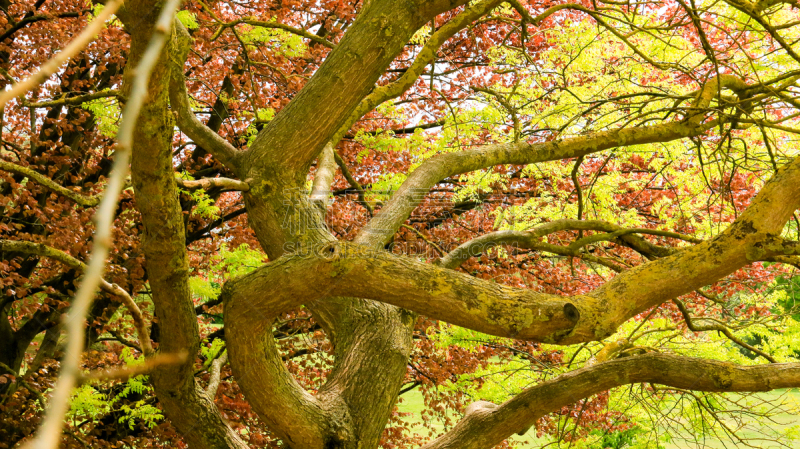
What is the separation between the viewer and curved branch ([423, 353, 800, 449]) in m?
3.48

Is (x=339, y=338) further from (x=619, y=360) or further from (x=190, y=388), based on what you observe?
(x=619, y=360)

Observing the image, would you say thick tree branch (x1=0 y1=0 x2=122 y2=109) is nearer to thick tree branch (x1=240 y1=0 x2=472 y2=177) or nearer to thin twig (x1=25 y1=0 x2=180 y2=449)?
thin twig (x1=25 y1=0 x2=180 y2=449)

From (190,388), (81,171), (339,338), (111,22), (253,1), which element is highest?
(253,1)

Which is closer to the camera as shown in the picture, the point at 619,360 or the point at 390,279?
the point at 390,279

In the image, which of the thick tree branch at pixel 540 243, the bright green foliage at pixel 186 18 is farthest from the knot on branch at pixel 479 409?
the bright green foliage at pixel 186 18

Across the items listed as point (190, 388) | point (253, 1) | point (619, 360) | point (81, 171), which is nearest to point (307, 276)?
point (190, 388)

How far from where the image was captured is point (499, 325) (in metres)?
2.65

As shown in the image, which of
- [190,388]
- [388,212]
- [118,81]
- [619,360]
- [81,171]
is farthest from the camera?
[118,81]

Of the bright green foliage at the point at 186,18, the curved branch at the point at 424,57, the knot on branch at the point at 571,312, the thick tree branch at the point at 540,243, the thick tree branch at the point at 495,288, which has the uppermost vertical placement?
the bright green foliage at the point at 186,18

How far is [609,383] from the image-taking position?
3.66m

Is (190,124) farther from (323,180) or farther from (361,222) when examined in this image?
(361,222)

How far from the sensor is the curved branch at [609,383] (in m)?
3.48

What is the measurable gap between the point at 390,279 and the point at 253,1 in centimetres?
575

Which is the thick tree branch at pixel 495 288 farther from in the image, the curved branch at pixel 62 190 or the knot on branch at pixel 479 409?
the knot on branch at pixel 479 409
